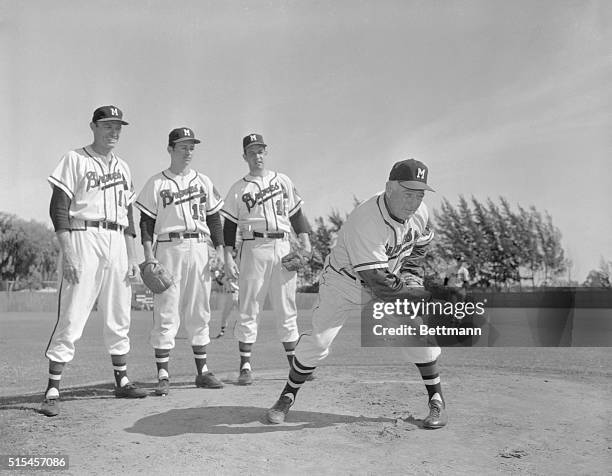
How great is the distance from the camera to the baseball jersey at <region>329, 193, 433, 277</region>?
4059mm

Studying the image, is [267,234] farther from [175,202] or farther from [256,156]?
[175,202]

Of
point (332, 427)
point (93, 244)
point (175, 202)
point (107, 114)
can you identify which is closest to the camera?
point (332, 427)

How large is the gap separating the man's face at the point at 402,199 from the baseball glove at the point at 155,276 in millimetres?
2133

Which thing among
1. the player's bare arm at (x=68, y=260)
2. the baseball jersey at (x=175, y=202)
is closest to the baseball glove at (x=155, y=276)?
the baseball jersey at (x=175, y=202)

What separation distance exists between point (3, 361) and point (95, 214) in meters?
5.57

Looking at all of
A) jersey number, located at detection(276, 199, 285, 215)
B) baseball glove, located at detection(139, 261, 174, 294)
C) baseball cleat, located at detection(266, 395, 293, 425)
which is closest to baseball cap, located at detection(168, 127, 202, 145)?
jersey number, located at detection(276, 199, 285, 215)

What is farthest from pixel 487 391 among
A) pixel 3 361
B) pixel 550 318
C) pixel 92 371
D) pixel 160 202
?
pixel 550 318

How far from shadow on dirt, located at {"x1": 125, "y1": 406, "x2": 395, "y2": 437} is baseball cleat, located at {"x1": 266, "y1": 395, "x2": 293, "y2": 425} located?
0.15 ft

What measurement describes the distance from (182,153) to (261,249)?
45.8 inches

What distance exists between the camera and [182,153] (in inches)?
219

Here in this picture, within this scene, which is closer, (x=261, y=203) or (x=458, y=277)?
(x=261, y=203)

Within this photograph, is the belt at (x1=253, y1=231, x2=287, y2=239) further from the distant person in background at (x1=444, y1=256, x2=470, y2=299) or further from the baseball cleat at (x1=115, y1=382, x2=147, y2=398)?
the distant person in background at (x1=444, y1=256, x2=470, y2=299)

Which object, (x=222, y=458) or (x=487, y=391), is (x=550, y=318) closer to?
(x=487, y=391)

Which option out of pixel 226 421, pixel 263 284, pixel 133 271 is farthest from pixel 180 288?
pixel 226 421
